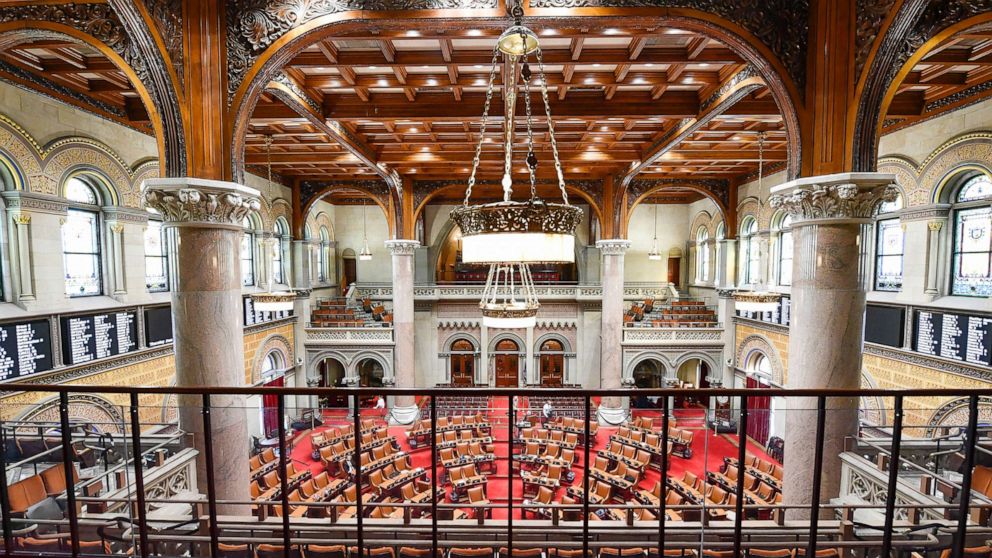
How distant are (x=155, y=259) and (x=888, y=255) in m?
15.4

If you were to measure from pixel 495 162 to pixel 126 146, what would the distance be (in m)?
7.77

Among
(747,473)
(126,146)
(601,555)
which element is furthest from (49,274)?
(747,473)

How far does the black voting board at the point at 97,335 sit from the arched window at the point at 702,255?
1702 cm

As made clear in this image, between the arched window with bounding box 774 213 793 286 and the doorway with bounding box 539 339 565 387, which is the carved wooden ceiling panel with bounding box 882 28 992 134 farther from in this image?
the doorway with bounding box 539 339 565 387

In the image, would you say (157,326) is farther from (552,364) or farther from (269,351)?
(552,364)

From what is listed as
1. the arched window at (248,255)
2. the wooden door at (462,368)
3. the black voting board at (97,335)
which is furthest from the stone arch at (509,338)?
the black voting board at (97,335)

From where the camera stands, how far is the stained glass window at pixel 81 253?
7452 mm

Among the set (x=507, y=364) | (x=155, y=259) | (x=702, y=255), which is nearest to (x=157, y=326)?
(x=155, y=259)

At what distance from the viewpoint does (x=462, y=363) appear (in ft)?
54.2

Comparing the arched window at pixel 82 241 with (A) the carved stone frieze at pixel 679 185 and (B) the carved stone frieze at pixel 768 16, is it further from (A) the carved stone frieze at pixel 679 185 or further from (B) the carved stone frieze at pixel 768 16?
(A) the carved stone frieze at pixel 679 185

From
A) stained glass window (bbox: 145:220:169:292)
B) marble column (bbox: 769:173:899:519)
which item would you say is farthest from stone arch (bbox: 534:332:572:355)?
marble column (bbox: 769:173:899:519)

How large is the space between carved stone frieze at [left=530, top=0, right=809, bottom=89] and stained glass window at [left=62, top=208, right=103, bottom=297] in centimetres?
845

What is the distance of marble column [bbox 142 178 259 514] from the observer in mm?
4305

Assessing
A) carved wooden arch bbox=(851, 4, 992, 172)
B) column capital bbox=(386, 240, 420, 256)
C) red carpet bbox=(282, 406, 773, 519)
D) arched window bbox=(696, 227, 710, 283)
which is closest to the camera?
carved wooden arch bbox=(851, 4, 992, 172)
